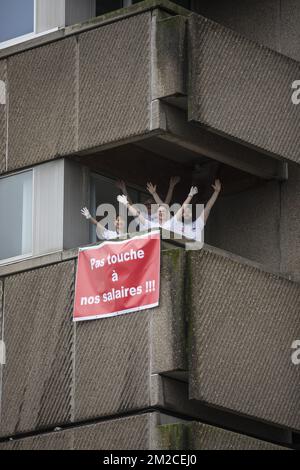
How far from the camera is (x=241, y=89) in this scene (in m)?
32.8

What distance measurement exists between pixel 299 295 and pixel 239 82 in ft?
10.8

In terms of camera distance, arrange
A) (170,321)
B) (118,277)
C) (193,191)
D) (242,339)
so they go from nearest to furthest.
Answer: (170,321) → (242,339) → (118,277) → (193,191)

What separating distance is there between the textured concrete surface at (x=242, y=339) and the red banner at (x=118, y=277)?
61 centimetres

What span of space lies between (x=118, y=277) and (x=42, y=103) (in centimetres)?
341

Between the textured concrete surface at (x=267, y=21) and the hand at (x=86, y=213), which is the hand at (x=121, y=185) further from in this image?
the textured concrete surface at (x=267, y=21)

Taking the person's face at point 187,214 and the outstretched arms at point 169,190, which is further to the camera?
the outstretched arms at point 169,190

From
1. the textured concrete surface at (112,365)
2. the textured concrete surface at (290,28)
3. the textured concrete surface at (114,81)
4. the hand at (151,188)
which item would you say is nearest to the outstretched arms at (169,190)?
the hand at (151,188)

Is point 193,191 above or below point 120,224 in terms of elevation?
above

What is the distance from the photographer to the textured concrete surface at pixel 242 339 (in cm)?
3078

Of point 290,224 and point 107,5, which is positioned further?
point 107,5

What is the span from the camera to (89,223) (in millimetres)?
33188

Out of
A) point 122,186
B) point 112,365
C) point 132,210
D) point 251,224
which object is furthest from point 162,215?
point 112,365

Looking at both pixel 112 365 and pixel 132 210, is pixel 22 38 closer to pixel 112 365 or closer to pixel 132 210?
pixel 132 210
